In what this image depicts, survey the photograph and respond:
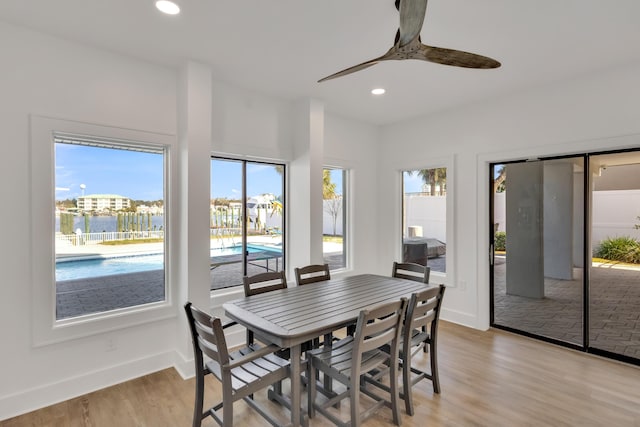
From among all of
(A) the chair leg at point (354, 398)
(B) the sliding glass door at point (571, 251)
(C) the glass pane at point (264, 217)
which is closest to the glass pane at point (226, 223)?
(C) the glass pane at point (264, 217)

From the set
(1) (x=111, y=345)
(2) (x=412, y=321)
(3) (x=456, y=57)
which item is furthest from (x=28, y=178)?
(3) (x=456, y=57)

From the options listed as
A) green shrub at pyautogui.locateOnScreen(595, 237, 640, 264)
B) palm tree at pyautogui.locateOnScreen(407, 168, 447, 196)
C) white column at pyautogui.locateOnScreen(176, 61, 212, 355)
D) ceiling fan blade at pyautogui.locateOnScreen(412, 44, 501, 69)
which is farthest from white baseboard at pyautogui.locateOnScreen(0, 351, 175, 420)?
green shrub at pyautogui.locateOnScreen(595, 237, 640, 264)

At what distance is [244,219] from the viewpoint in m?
3.98

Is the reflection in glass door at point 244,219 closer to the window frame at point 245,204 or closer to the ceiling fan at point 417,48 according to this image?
the window frame at point 245,204

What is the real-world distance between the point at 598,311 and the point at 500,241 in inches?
46.6

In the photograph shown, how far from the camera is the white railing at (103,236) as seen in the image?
9.26 feet

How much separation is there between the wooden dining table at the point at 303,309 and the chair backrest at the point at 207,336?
0.29 m

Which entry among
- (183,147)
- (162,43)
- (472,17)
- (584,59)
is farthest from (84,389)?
(584,59)

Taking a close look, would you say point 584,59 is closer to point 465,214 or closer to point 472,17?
point 472,17

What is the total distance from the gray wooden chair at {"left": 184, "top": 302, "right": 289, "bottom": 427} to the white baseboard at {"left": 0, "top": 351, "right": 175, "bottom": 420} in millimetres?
1174

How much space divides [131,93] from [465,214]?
403 cm

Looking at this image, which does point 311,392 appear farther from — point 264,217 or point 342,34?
point 342,34

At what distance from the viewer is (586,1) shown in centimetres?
218

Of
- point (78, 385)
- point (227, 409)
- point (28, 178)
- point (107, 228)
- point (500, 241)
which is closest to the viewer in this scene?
point (227, 409)
